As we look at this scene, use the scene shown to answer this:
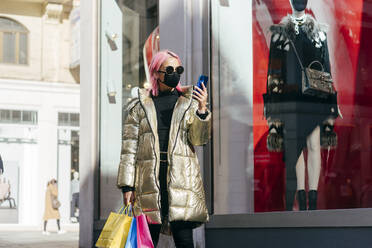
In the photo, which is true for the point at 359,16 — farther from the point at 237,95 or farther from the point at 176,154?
the point at 176,154

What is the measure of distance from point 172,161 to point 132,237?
1.85 feet

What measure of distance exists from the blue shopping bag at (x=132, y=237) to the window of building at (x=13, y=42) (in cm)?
2038

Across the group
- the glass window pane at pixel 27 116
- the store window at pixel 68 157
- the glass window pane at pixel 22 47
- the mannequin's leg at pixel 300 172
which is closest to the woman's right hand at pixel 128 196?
the mannequin's leg at pixel 300 172

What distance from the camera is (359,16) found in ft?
19.1

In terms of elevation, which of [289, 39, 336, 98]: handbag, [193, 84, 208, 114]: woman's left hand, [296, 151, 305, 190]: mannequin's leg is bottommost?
[296, 151, 305, 190]: mannequin's leg

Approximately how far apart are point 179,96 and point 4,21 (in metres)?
20.5

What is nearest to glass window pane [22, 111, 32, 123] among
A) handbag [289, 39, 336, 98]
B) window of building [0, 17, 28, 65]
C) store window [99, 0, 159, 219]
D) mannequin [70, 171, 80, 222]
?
window of building [0, 17, 28, 65]

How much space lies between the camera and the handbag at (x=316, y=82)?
6.00m

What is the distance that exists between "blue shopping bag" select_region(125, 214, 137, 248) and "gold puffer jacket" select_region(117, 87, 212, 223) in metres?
0.12

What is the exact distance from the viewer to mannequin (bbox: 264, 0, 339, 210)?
239 inches

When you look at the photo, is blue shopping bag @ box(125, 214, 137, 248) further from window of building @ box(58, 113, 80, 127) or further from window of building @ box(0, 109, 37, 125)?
window of building @ box(58, 113, 80, 127)

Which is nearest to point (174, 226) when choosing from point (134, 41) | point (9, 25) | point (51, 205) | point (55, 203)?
point (134, 41)

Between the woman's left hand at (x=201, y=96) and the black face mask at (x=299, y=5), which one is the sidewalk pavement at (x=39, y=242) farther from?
the woman's left hand at (x=201, y=96)

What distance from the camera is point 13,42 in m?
24.2
